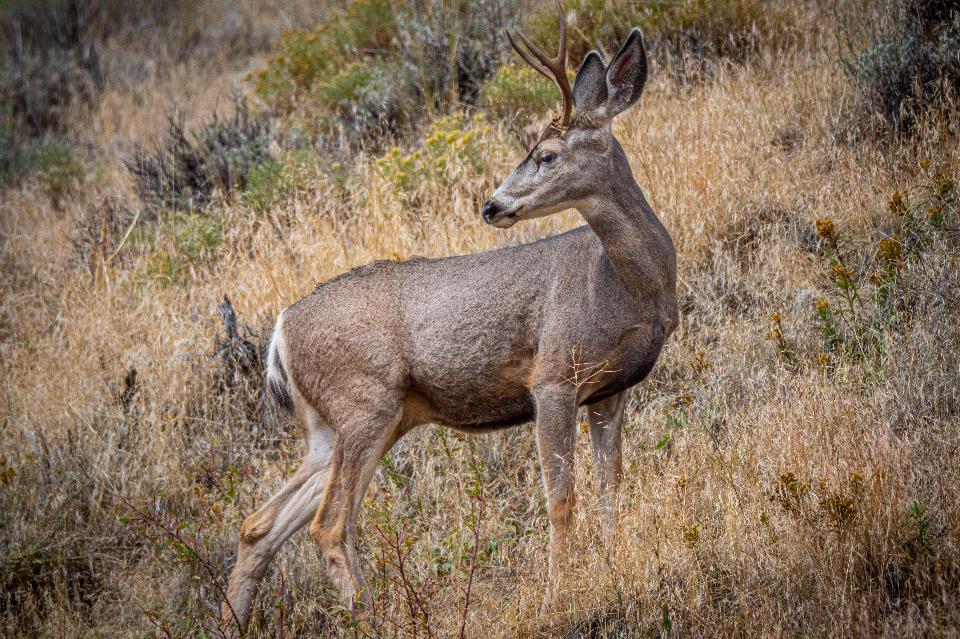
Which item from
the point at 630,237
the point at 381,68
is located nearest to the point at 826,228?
the point at 630,237

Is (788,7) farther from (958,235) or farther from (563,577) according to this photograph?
(563,577)

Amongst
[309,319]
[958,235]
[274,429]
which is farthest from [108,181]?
[958,235]

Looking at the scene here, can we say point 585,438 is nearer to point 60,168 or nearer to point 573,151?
point 573,151

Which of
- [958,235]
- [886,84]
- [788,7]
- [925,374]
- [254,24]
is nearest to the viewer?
[925,374]

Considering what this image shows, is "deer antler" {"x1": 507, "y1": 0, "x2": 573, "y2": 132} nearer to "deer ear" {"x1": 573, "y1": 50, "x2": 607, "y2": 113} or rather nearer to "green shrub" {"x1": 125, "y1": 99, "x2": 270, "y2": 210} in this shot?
"deer ear" {"x1": 573, "y1": 50, "x2": 607, "y2": 113}

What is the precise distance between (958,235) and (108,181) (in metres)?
8.73

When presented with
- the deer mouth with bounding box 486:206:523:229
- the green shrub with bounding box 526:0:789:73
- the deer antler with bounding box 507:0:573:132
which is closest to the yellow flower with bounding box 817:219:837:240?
the deer antler with bounding box 507:0:573:132

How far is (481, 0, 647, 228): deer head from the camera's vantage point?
4.38 metres

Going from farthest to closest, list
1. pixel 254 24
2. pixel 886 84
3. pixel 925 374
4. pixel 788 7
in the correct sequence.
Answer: pixel 254 24, pixel 788 7, pixel 886 84, pixel 925 374

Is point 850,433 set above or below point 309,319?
below

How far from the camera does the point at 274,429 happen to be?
6.22 meters

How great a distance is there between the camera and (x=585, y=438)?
5.49 meters

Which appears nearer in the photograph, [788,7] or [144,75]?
[788,7]

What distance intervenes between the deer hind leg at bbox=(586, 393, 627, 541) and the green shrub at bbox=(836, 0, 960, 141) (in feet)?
11.0
